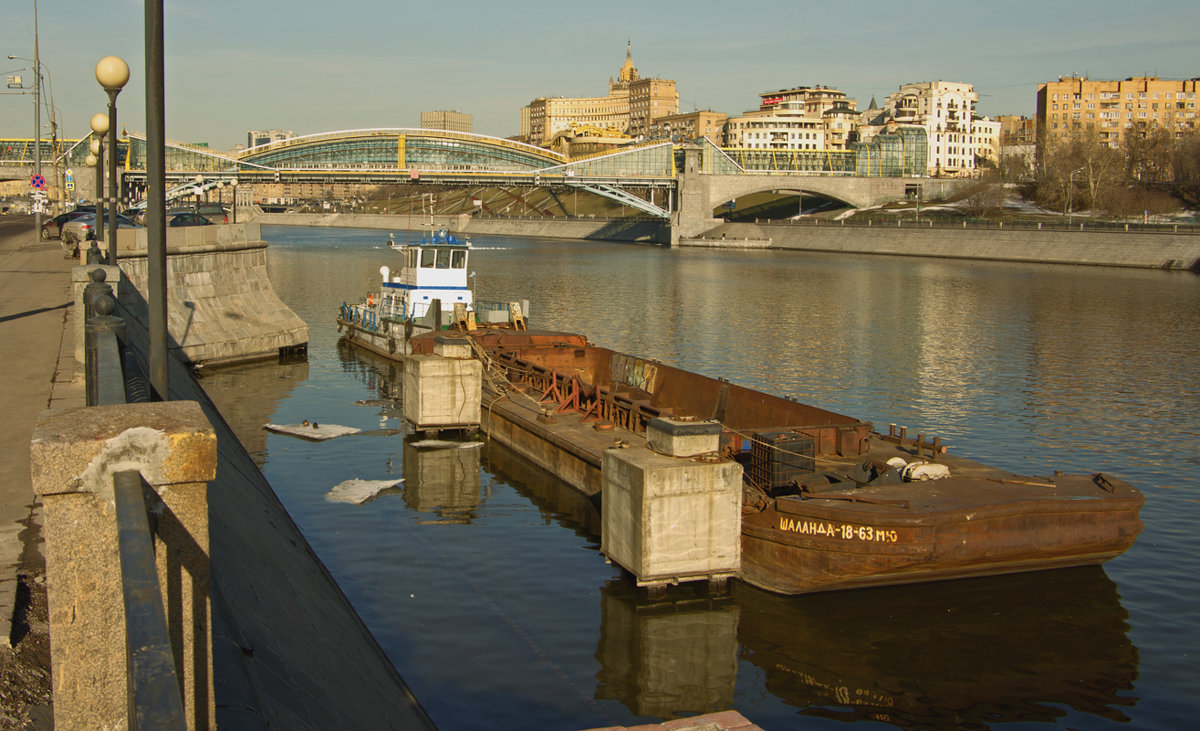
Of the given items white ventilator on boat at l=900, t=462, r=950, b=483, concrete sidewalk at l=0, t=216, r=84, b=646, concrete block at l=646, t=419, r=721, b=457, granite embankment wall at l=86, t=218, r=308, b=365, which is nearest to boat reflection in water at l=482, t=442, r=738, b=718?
A: concrete block at l=646, t=419, r=721, b=457

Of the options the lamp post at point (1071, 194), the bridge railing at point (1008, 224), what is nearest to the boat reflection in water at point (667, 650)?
the bridge railing at point (1008, 224)

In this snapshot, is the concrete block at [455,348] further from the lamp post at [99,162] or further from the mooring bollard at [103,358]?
the mooring bollard at [103,358]

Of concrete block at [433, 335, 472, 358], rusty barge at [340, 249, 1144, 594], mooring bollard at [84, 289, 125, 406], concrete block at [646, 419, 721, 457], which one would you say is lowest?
rusty barge at [340, 249, 1144, 594]

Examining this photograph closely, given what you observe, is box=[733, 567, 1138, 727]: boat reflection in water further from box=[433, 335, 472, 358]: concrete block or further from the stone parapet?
box=[433, 335, 472, 358]: concrete block

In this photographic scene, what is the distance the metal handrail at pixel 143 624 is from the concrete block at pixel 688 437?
1127 centimetres

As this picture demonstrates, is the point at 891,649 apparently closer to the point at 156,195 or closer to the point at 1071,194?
the point at 156,195

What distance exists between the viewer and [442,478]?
23.5 metres

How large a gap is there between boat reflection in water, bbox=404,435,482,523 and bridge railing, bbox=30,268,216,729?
16.1m

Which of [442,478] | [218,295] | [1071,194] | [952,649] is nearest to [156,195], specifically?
[952,649]

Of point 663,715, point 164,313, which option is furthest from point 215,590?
point 663,715

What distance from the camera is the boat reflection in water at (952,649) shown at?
41.8 feet

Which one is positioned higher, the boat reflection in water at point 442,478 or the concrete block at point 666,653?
the boat reflection in water at point 442,478

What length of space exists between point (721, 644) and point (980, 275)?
73340 millimetres

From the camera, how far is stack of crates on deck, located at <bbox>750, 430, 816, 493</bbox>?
17.1 metres
